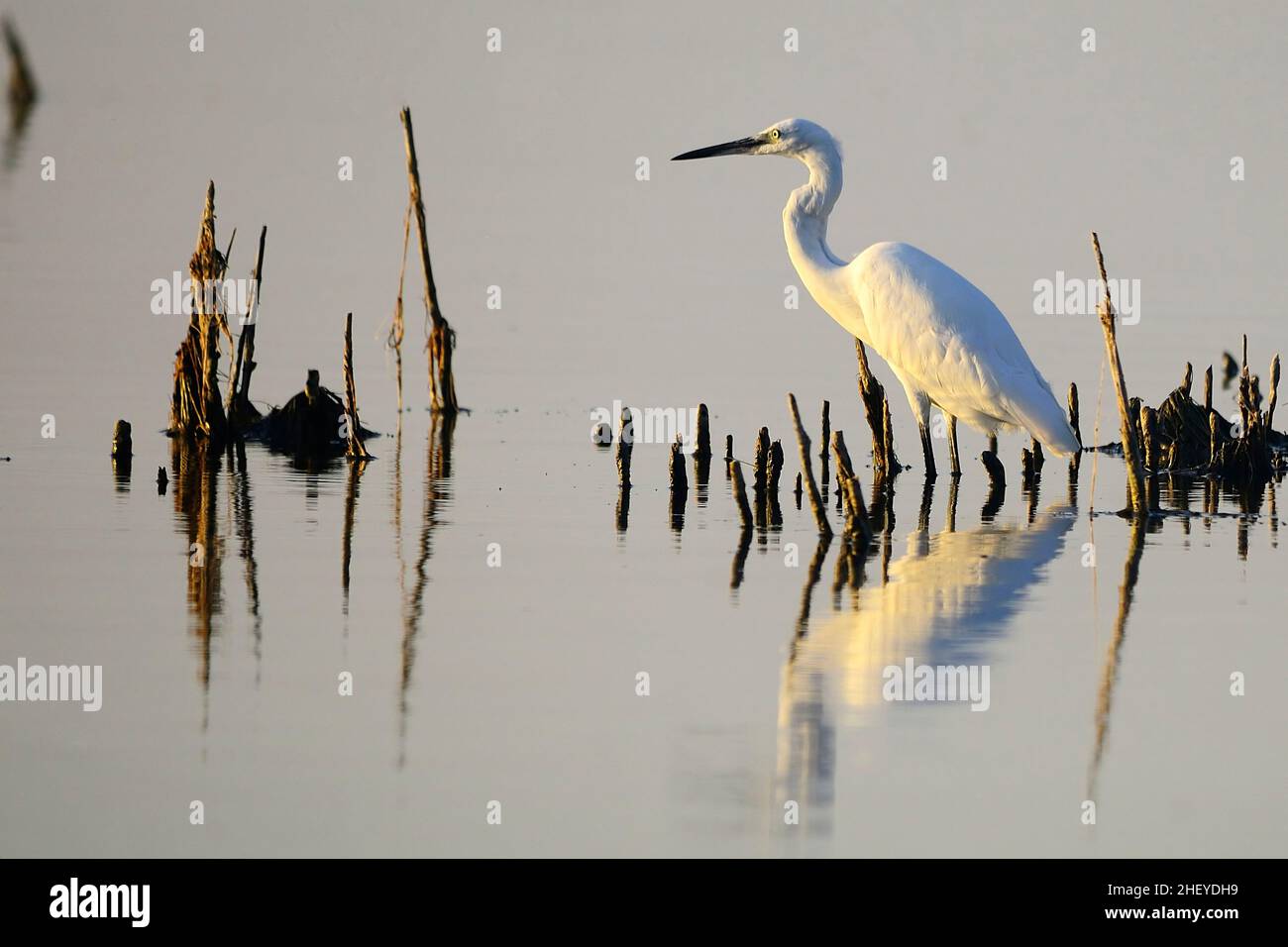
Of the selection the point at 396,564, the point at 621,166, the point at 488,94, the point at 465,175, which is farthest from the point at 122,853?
the point at 488,94

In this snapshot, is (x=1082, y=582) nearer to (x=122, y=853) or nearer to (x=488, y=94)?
(x=122, y=853)

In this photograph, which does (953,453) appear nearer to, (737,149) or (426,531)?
(737,149)

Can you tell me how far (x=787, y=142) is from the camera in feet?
53.8

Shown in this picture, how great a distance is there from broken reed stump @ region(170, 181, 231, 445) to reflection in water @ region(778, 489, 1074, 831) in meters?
4.85

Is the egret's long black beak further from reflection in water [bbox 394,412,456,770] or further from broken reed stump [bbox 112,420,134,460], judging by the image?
broken reed stump [bbox 112,420,134,460]

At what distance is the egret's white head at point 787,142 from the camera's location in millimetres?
16234

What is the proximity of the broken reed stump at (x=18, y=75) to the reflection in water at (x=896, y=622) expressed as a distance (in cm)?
4753

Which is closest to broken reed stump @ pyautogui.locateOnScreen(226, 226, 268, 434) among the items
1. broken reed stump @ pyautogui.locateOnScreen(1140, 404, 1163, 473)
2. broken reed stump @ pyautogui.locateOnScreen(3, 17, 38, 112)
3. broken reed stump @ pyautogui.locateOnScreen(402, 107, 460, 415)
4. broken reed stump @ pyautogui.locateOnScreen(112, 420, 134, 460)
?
broken reed stump @ pyautogui.locateOnScreen(112, 420, 134, 460)

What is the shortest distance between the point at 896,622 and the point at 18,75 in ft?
166

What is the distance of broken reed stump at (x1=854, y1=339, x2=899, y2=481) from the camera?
47.3 ft

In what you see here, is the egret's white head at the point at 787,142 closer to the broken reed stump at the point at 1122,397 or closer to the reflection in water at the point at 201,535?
the broken reed stump at the point at 1122,397

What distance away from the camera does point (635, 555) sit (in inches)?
457

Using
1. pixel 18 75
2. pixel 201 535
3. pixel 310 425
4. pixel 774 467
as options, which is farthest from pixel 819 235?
pixel 18 75

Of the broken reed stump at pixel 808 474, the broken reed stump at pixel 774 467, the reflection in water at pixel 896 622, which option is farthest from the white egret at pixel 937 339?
the broken reed stump at pixel 808 474
